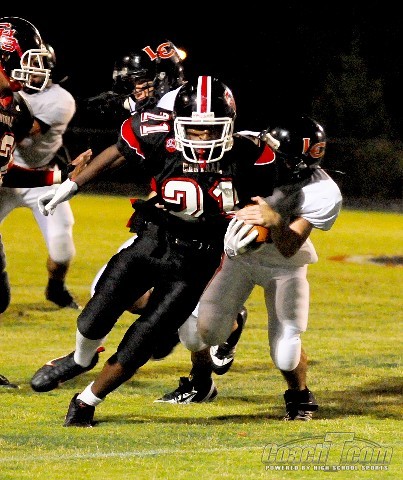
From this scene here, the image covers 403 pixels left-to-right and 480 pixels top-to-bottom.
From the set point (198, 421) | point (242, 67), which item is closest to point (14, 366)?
point (198, 421)

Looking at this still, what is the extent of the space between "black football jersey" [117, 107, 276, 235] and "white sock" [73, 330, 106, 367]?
2.20ft

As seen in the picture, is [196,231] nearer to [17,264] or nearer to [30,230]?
[17,264]

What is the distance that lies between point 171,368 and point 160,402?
0.99m

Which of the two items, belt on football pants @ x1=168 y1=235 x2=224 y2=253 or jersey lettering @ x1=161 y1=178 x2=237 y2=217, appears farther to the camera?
belt on football pants @ x1=168 y1=235 x2=224 y2=253

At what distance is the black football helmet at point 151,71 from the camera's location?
245 inches

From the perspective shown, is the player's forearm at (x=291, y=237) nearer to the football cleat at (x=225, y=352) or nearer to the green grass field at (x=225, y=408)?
the green grass field at (x=225, y=408)

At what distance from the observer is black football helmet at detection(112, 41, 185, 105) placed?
623 centimetres

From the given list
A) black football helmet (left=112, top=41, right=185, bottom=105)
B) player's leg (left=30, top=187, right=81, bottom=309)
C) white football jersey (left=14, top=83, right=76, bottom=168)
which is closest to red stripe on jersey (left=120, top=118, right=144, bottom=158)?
black football helmet (left=112, top=41, right=185, bottom=105)

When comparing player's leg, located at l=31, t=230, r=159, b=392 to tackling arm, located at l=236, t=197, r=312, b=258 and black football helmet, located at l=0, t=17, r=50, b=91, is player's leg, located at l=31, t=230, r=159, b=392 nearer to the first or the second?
tackling arm, located at l=236, t=197, r=312, b=258

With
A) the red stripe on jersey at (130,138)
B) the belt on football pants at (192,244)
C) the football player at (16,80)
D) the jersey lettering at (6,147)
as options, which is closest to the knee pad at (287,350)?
the belt on football pants at (192,244)

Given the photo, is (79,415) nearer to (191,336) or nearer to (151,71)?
(191,336)

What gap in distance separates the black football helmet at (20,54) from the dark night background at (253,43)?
1439 cm

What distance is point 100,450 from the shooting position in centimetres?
441

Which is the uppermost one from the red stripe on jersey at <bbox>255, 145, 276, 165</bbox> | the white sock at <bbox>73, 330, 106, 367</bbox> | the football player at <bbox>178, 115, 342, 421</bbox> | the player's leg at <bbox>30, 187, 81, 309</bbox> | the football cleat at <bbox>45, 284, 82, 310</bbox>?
the red stripe on jersey at <bbox>255, 145, 276, 165</bbox>
